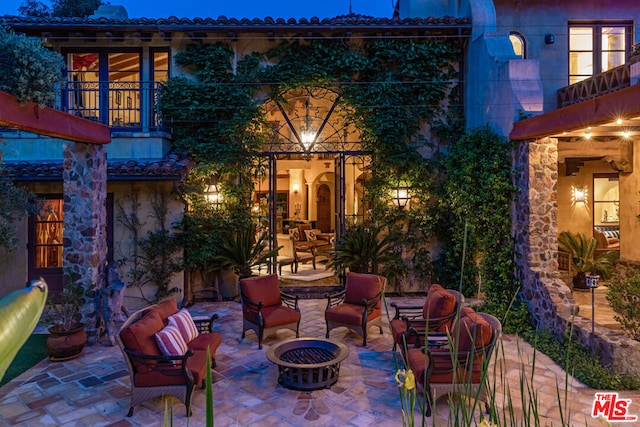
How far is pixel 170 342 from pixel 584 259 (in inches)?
399

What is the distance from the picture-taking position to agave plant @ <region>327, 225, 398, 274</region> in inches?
378

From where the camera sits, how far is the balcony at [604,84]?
21.7 ft

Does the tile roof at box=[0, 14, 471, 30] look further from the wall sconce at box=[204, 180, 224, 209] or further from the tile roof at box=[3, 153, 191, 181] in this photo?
the wall sconce at box=[204, 180, 224, 209]

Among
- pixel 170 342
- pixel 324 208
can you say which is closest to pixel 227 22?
pixel 170 342

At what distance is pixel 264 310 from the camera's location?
23.7 feet

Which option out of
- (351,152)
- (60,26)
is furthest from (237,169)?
(60,26)

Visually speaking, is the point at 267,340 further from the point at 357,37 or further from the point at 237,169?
the point at 357,37

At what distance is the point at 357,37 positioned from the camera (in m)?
10.3

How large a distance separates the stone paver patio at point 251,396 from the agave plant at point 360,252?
9.88 feet

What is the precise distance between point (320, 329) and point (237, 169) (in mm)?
4336

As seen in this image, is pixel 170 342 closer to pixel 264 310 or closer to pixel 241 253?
pixel 264 310

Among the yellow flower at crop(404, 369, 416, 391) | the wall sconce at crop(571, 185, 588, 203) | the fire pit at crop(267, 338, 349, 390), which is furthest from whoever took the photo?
the wall sconce at crop(571, 185, 588, 203)

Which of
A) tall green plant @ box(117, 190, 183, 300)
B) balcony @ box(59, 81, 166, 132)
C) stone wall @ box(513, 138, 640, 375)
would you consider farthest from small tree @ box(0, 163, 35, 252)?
stone wall @ box(513, 138, 640, 375)

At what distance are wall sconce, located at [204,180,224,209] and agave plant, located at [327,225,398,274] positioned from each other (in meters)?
2.92
